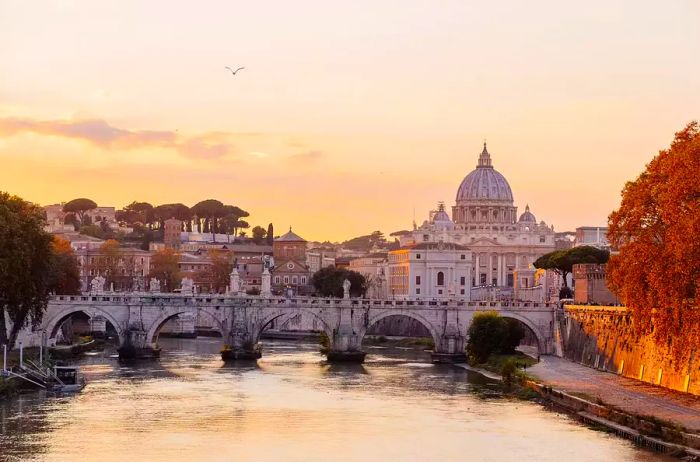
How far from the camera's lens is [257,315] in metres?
74.9

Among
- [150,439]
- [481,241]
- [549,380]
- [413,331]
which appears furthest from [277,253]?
[150,439]

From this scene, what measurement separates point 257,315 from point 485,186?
10956 cm

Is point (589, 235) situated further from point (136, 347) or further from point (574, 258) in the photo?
point (136, 347)

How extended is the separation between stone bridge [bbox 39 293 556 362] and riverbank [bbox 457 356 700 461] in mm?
15188

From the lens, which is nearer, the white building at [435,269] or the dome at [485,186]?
the white building at [435,269]

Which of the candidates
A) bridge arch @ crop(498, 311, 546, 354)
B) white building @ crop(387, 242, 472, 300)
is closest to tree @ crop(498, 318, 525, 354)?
bridge arch @ crop(498, 311, 546, 354)

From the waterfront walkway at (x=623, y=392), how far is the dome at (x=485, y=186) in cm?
11988

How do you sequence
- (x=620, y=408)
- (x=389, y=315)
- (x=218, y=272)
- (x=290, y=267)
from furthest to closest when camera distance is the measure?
1. (x=290, y=267)
2. (x=218, y=272)
3. (x=389, y=315)
4. (x=620, y=408)

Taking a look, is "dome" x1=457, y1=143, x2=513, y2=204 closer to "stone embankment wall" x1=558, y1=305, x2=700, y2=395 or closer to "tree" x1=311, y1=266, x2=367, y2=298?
"tree" x1=311, y1=266, x2=367, y2=298

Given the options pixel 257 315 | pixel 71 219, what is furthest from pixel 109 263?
pixel 71 219

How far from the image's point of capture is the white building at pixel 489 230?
165500 mm

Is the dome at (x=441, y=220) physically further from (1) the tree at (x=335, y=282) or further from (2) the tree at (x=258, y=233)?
(1) the tree at (x=335, y=282)

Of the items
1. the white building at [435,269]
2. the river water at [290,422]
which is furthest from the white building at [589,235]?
the river water at [290,422]

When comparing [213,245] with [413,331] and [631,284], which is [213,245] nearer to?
[413,331]
